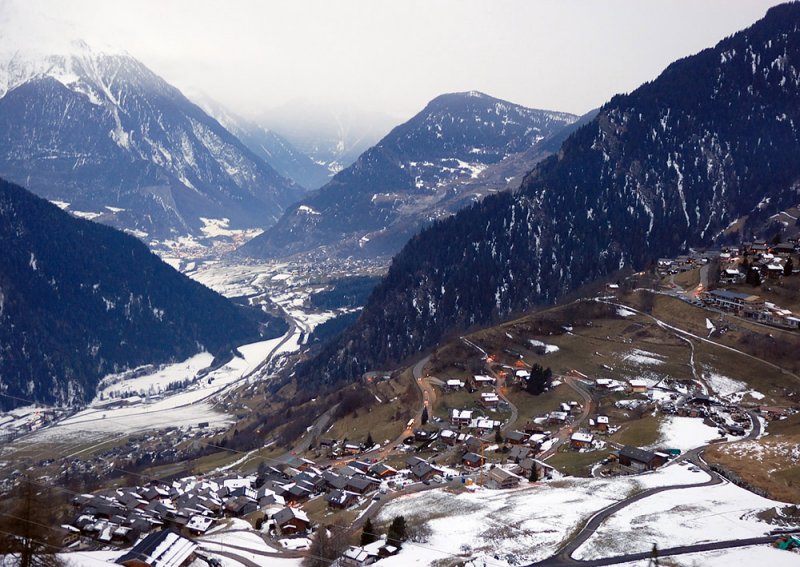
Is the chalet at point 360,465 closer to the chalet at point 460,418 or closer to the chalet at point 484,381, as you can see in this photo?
the chalet at point 460,418

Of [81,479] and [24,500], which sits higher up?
[24,500]

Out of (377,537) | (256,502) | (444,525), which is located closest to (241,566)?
(377,537)

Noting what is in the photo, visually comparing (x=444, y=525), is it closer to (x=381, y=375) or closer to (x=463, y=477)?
(x=463, y=477)

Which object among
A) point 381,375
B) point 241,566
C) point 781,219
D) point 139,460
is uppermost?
point 781,219

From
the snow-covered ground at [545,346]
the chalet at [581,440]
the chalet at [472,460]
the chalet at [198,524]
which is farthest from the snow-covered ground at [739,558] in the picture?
the snow-covered ground at [545,346]

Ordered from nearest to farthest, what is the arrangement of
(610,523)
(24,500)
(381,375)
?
(24,500) → (610,523) → (381,375)
